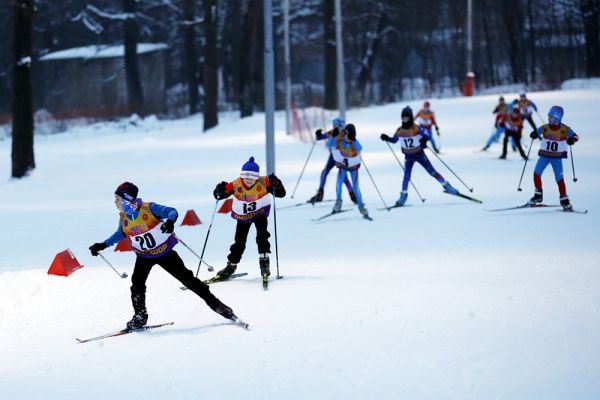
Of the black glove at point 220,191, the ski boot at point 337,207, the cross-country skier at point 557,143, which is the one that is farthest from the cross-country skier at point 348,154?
the black glove at point 220,191

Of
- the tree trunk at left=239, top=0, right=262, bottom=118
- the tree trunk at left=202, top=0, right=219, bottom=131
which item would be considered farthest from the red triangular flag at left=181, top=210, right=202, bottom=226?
the tree trunk at left=239, top=0, right=262, bottom=118

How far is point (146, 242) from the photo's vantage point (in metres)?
7.93

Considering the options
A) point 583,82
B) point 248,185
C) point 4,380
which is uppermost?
point 583,82

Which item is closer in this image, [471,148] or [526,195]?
[526,195]

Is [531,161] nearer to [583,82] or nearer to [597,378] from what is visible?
[597,378]

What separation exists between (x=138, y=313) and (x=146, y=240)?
2.37 ft

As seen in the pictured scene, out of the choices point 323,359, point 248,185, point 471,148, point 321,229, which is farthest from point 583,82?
→ point 323,359

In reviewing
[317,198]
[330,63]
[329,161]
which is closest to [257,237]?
[329,161]

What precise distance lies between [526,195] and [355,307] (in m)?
8.86

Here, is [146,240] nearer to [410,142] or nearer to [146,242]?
[146,242]

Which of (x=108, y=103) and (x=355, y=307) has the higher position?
(x=108, y=103)

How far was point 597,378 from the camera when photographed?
6.33m

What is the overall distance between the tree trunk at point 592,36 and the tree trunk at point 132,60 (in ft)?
76.0

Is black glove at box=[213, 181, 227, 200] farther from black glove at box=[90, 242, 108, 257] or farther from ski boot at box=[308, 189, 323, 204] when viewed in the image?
ski boot at box=[308, 189, 323, 204]
